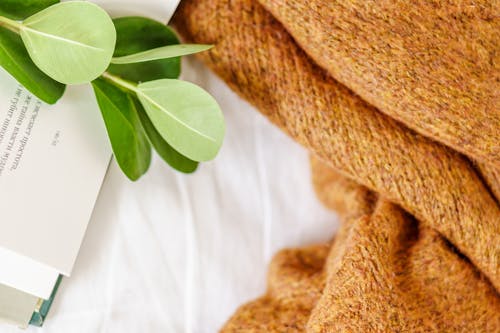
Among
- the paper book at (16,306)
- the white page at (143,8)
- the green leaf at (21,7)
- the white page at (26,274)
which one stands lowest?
the paper book at (16,306)

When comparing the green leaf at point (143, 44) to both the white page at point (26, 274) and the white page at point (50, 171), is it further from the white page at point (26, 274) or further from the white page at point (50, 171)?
the white page at point (26, 274)

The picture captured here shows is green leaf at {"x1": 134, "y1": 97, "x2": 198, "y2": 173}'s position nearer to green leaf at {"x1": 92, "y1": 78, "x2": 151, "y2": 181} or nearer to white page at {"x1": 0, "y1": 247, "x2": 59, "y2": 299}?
green leaf at {"x1": 92, "y1": 78, "x2": 151, "y2": 181}

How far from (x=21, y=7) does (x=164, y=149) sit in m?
0.17

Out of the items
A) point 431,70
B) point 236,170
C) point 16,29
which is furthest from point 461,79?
point 16,29

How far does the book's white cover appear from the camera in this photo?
0.49m

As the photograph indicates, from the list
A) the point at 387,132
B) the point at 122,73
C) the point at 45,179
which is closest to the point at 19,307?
the point at 45,179

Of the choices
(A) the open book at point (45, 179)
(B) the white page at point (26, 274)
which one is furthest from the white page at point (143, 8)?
(B) the white page at point (26, 274)

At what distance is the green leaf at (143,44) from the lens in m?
0.54

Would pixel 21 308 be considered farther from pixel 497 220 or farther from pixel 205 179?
pixel 497 220

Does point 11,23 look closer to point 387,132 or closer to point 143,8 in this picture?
point 143,8

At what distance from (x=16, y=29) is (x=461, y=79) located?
0.37 metres

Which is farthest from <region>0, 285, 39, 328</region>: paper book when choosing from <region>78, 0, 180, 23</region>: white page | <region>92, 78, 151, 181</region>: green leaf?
<region>78, 0, 180, 23</region>: white page

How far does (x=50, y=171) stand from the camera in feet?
1.69

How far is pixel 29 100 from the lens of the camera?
1.67 feet
